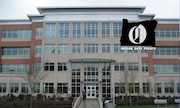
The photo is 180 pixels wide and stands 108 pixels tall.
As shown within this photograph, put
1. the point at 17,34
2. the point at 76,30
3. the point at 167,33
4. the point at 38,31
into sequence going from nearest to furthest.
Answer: the point at 76,30
the point at 38,31
the point at 167,33
the point at 17,34

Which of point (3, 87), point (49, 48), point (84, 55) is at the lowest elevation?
point (3, 87)

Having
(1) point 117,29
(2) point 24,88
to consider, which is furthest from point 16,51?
(1) point 117,29

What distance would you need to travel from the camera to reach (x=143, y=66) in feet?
147

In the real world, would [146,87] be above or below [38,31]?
below

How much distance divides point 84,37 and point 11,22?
14288mm


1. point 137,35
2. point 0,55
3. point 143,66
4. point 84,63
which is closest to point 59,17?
point 84,63

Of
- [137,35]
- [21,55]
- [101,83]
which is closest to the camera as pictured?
[137,35]

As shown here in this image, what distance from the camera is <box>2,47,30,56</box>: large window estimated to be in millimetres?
46938

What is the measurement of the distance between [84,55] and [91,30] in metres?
4.61

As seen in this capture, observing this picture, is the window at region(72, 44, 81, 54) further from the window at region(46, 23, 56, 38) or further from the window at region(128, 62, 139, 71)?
the window at region(128, 62, 139, 71)

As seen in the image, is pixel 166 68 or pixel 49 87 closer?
pixel 49 87

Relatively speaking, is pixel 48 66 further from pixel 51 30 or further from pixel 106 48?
pixel 106 48

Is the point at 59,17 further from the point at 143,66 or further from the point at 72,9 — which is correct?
the point at 143,66

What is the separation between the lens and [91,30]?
45156 millimetres
